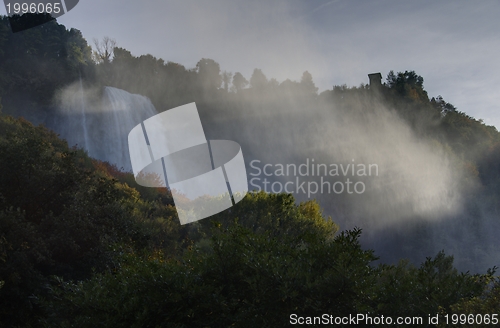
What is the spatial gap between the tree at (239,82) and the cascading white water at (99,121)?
4797 centimetres

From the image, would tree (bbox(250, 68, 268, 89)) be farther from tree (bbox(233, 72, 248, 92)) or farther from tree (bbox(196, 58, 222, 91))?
tree (bbox(196, 58, 222, 91))

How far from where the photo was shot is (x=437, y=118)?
89750 mm

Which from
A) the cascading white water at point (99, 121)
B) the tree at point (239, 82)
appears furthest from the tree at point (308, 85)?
the cascading white water at point (99, 121)

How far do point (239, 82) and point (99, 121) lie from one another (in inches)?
2136

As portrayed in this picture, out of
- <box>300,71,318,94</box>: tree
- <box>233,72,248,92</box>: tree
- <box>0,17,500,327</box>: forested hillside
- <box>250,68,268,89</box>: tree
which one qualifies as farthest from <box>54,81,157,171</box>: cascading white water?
<box>300,71,318,94</box>: tree

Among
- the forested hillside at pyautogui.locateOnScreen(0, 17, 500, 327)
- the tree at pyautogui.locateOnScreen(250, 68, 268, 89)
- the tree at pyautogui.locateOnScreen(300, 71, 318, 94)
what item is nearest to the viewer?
the forested hillside at pyautogui.locateOnScreen(0, 17, 500, 327)

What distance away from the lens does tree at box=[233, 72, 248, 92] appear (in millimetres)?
97812

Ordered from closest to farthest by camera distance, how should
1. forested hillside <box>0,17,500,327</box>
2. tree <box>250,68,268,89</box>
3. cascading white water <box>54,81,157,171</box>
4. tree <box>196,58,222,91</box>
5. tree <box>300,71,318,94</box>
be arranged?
forested hillside <box>0,17,500,327</box> → cascading white water <box>54,81,157,171</box> → tree <box>196,58,222,91</box> → tree <box>300,71,318,94</box> → tree <box>250,68,268,89</box>

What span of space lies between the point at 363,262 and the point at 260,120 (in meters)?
86.9

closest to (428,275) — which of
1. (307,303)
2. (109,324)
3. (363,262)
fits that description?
(363,262)

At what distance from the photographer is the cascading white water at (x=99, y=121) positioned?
4647 cm

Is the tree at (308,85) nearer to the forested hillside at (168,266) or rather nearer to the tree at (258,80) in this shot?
the tree at (258,80)

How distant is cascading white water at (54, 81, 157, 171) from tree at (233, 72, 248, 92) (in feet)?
157

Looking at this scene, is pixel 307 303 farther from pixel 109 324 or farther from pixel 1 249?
pixel 1 249
